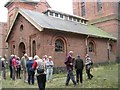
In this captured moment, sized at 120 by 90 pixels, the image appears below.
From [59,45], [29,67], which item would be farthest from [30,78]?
[59,45]

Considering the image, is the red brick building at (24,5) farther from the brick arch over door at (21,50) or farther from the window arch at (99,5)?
the brick arch over door at (21,50)

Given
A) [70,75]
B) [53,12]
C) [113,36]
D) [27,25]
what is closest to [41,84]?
[70,75]

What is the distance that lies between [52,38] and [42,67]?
12.0 metres

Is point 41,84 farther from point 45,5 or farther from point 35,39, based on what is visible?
point 45,5

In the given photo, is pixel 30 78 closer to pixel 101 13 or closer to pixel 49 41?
pixel 49 41

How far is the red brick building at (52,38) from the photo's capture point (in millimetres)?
22469

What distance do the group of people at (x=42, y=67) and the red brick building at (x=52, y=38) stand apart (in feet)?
18.4

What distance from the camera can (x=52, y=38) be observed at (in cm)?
2281

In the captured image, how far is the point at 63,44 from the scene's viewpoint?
2405cm

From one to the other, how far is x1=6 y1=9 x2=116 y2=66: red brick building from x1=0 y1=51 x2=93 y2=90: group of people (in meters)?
5.62

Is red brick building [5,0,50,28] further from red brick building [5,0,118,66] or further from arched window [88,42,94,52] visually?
arched window [88,42,94,52]

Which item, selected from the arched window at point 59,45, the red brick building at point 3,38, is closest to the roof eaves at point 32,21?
the arched window at point 59,45

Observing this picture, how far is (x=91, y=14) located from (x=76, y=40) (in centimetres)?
1352

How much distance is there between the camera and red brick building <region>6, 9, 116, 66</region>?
22469mm
